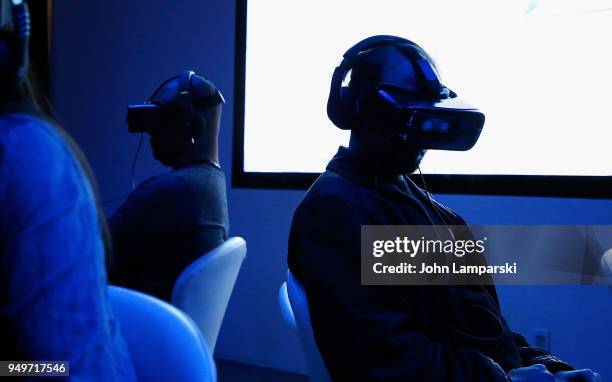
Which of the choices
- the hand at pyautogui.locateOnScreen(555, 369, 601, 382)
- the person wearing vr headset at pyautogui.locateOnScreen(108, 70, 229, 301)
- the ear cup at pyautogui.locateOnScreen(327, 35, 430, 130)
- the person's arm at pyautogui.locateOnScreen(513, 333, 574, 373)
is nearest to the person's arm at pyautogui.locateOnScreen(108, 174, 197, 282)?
the person wearing vr headset at pyautogui.locateOnScreen(108, 70, 229, 301)

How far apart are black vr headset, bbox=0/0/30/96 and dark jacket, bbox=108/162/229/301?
1.10m

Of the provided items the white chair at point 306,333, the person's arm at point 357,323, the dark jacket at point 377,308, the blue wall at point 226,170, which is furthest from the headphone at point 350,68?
the blue wall at point 226,170

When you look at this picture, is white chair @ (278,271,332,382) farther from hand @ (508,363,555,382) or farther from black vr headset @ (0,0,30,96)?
black vr headset @ (0,0,30,96)

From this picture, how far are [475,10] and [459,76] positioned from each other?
0.86ft

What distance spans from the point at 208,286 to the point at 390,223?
510mm

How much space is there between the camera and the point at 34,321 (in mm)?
514

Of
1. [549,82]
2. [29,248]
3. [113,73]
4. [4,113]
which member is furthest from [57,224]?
[113,73]

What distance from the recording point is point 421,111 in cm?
106

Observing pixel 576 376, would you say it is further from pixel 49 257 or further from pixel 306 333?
pixel 49 257

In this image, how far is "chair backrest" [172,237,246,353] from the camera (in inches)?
52.1

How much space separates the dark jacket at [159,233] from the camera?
1692 millimetres

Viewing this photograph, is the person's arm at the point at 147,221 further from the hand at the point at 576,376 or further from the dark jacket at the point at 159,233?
the hand at the point at 576,376

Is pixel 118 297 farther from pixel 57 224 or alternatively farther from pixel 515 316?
pixel 515 316

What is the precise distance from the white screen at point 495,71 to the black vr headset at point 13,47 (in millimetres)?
1724
